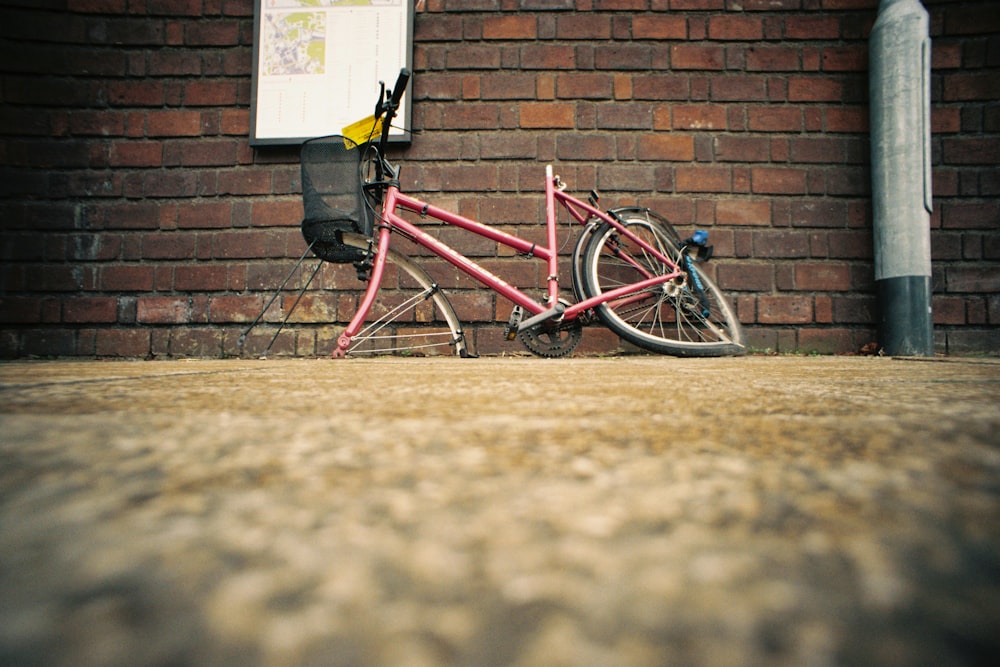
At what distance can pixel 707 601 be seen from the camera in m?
0.09

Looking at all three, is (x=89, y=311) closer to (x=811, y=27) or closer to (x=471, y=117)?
(x=471, y=117)

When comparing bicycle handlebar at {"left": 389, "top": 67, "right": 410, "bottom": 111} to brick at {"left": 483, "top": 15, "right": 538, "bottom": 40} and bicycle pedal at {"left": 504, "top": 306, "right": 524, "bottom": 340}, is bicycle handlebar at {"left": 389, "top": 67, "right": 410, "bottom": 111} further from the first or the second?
bicycle pedal at {"left": 504, "top": 306, "right": 524, "bottom": 340}

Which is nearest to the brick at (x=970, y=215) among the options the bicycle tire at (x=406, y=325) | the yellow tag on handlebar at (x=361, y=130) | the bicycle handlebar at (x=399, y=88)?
the bicycle tire at (x=406, y=325)

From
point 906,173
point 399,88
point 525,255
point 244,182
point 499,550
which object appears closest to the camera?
point 499,550

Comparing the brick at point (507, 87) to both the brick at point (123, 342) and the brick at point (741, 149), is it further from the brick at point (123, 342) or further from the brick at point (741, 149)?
the brick at point (123, 342)

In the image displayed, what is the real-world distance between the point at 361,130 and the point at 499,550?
2.12 metres

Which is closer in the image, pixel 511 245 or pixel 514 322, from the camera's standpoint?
pixel 514 322

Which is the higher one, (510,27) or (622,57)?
(510,27)

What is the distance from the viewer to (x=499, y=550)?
0.37ft

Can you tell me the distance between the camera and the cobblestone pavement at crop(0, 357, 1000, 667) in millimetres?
80

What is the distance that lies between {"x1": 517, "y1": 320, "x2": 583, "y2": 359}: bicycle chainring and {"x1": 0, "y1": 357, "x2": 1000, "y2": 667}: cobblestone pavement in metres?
1.77

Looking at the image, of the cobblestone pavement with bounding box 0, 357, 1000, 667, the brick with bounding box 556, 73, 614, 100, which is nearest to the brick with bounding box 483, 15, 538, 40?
the brick with bounding box 556, 73, 614, 100

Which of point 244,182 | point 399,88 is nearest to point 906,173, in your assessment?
point 399,88

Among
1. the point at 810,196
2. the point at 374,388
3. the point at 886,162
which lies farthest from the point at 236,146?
the point at 886,162
